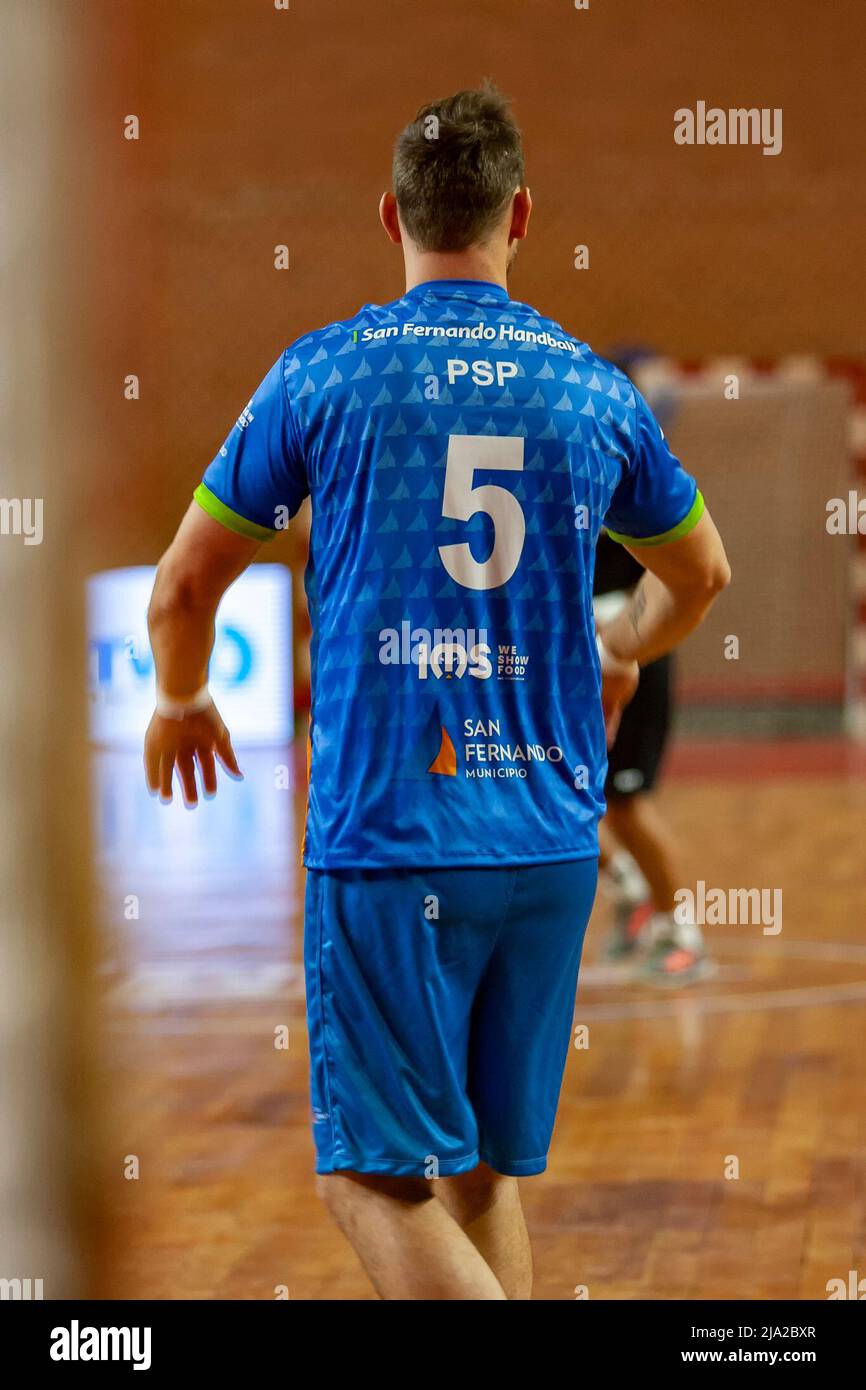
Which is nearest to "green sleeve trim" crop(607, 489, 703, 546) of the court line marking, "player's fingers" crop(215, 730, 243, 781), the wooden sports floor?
"player's fingers" crop(215, 730, 243, 781)

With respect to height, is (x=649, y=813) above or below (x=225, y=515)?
below

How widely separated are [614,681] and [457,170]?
750 mm

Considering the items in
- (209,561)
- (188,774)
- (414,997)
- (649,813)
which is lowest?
(649,813)

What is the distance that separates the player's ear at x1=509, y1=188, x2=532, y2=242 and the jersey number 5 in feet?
1.04

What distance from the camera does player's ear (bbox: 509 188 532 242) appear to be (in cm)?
218

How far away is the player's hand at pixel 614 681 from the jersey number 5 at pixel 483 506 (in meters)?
0.44

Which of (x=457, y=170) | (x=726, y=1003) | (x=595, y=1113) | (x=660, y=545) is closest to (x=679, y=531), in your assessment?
(x=660, y=545)

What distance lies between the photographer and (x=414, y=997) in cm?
205

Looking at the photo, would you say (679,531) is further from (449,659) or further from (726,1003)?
(726,1003)

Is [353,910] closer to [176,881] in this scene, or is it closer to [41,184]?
[41,184]

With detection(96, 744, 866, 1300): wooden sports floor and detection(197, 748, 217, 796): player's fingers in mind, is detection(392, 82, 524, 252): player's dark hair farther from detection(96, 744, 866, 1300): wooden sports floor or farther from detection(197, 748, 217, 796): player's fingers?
detection(96, 744, 866, 1300): wooden sports floor

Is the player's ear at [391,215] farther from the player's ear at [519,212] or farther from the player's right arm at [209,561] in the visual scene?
the player's right arm at [209,561]

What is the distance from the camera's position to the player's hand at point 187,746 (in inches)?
88.5
